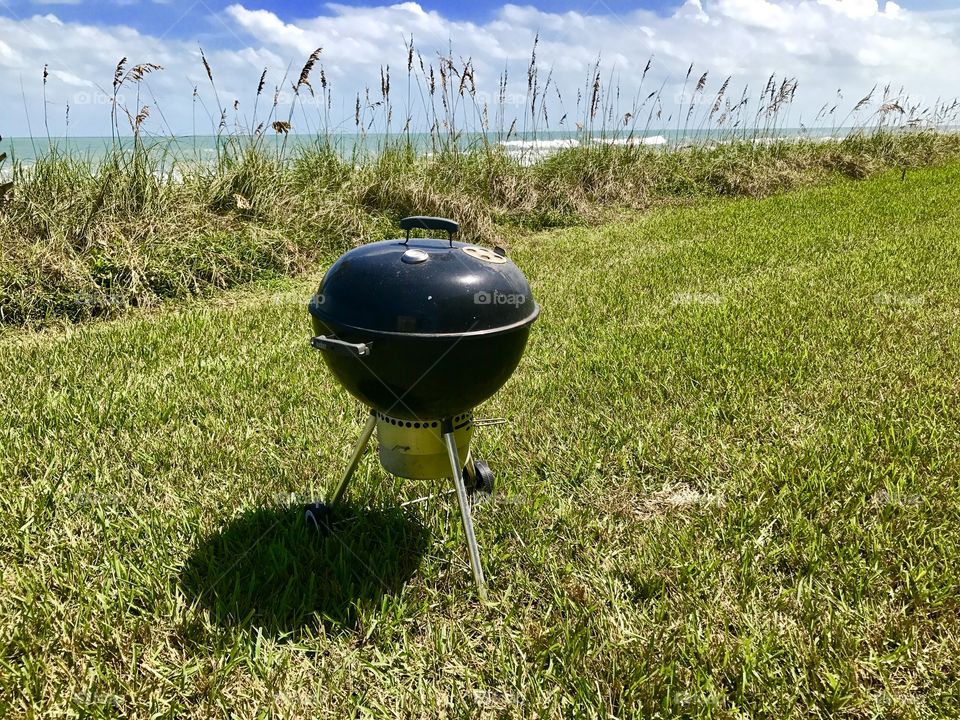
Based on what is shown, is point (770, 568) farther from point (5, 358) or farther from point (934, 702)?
point (5, 358)

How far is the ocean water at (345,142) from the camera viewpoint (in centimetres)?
522

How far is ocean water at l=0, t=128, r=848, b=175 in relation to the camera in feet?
17.1

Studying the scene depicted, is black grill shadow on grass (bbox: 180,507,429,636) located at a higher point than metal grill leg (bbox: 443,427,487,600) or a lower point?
lower

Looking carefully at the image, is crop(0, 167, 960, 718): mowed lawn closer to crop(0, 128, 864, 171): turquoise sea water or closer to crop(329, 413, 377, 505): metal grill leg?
crop(329, 413, 377, 505): metal grill leg

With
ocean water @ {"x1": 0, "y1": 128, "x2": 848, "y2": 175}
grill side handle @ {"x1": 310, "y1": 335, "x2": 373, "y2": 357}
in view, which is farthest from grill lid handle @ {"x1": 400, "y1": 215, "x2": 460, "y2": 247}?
ocean water @ {"x1": 0, "y1": 128, "x2": 848, "y2": 175}

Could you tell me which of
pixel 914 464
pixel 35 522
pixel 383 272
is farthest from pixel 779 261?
pixel 35 522

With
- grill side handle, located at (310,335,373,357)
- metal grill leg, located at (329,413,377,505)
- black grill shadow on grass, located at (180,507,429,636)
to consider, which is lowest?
black grill shadow on grass, located at (180,507,429,636)

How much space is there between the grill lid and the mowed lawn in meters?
0.78

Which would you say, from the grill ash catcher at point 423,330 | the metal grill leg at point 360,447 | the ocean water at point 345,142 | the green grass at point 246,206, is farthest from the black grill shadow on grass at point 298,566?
the ocean water at point 345,142

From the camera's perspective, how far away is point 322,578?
182 cm

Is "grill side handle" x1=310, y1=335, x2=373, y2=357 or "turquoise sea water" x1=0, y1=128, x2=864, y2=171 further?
"turquoise sea water" x1=0, y1=128, x2=864, y2=171

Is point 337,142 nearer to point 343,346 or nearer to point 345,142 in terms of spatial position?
point 345,142

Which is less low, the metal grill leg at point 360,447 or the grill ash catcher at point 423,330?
the grill ash catcher at point 423,330

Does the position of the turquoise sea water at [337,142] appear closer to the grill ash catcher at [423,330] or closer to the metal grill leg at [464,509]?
the grill ash catcher at [423,330]
